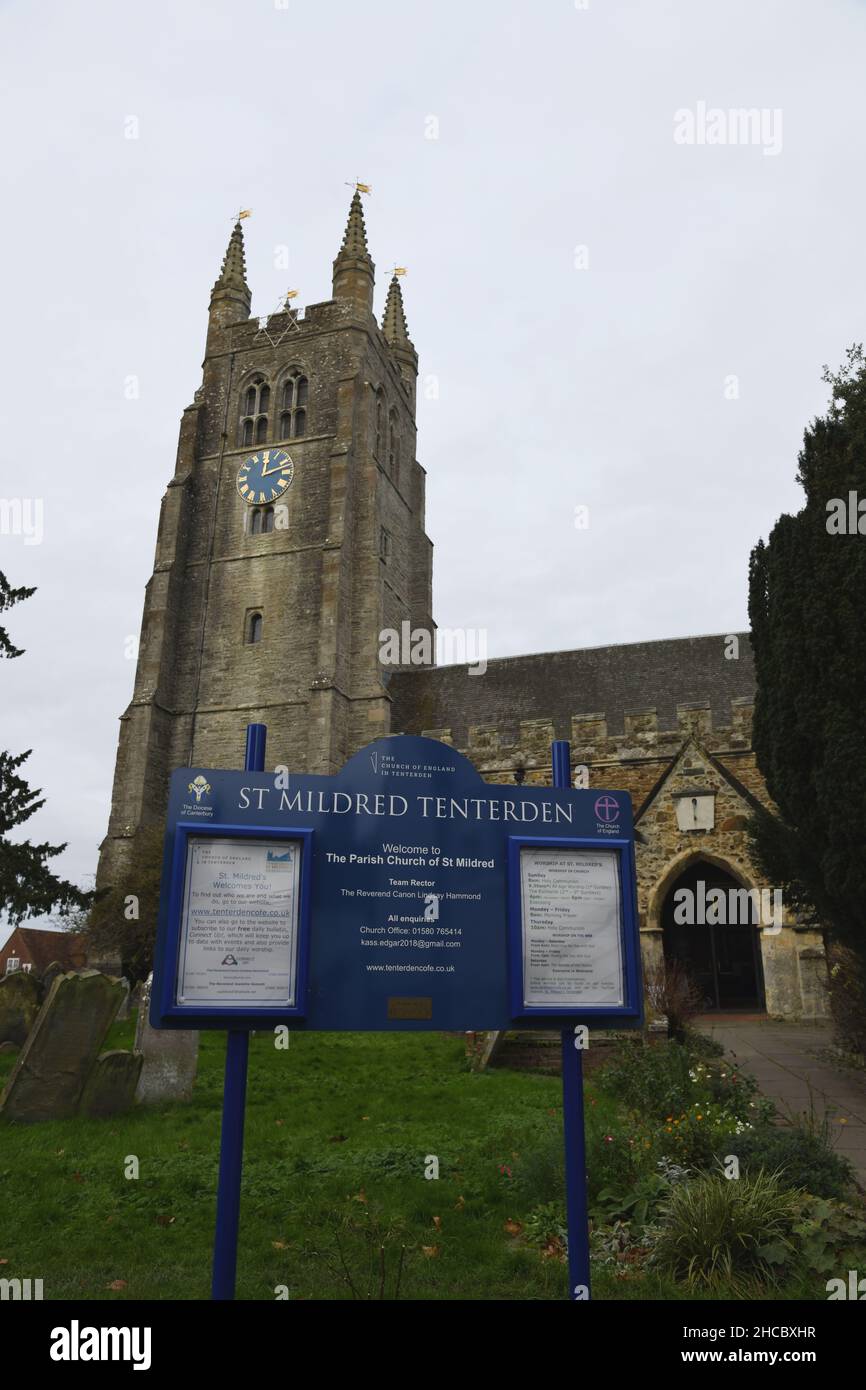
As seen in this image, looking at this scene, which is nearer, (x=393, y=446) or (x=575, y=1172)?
(x=575, y=1172)

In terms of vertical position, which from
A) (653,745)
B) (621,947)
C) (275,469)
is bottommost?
(621,947)

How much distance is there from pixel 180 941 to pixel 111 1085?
5041 millimetres

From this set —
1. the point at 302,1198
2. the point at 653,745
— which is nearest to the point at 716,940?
the point at 653,745

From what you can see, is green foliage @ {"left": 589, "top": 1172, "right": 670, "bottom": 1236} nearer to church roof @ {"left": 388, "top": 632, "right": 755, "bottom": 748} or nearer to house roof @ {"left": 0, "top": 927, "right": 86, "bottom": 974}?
church roof @ {"left": 388, "top": 632, "right": 755, "bottom": 748}

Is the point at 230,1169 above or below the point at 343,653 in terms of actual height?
below

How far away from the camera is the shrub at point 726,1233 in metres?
4.69

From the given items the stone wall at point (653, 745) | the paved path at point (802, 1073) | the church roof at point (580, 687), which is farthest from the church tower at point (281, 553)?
the paved path at point (802, 1073)

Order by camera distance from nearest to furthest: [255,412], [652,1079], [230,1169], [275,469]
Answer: [230,1169]
[652,1079]
[275,469]
[255,412]

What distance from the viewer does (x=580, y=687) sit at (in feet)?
88.0

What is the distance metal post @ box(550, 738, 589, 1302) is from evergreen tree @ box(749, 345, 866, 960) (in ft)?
19.0

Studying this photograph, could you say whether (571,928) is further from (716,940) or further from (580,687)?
(580,687)

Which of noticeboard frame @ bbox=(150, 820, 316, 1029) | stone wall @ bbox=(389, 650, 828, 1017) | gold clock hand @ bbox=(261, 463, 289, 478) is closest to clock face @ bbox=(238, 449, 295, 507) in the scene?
gold clock hand @ bbox=(261, 463, 289, 478)

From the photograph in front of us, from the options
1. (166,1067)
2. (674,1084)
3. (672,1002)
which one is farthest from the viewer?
(672,1002)
